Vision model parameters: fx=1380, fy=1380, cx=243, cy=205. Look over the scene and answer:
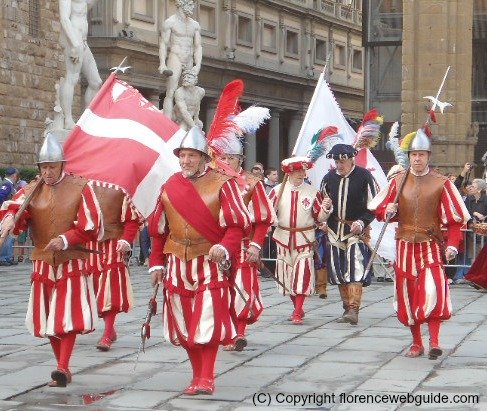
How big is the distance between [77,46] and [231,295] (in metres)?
16.6

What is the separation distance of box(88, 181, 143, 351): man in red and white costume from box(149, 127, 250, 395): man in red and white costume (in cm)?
221

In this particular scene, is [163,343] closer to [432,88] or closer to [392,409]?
[392,409]

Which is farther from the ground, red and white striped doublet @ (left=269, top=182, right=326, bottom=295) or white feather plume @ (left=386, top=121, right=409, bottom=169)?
white feather plume @ (left=386, top=121, right=409, bottom=169)

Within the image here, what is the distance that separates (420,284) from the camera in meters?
10.9

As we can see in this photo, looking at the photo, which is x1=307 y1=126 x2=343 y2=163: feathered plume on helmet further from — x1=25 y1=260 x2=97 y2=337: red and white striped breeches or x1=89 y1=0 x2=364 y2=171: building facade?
x1=89 y1=0 x2=364 y2=171: building facade

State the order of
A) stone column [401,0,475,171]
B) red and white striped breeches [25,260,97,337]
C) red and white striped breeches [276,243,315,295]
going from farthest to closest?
stone column [401,0,475,171] < red and white striped breeches [276,243,315,295] < red and white striped breeches [25,260,97,337]

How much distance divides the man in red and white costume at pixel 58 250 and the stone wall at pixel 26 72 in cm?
2025

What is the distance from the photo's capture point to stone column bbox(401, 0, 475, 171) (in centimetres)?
2838

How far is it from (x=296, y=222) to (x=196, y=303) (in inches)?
211

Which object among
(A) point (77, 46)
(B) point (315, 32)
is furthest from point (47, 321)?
(B) point (315, 32)

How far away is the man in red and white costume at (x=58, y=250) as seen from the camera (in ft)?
31.3

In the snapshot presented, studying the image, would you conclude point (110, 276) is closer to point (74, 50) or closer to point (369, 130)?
point (369, 130)

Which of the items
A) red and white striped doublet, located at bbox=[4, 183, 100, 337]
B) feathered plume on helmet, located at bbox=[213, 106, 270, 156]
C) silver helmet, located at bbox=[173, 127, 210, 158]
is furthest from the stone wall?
silver helmet, located at bbox=[173, 127, 210, 158]

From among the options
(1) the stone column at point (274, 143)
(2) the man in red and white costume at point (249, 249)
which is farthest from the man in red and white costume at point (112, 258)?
(1) the stone column at point (274, 143)
